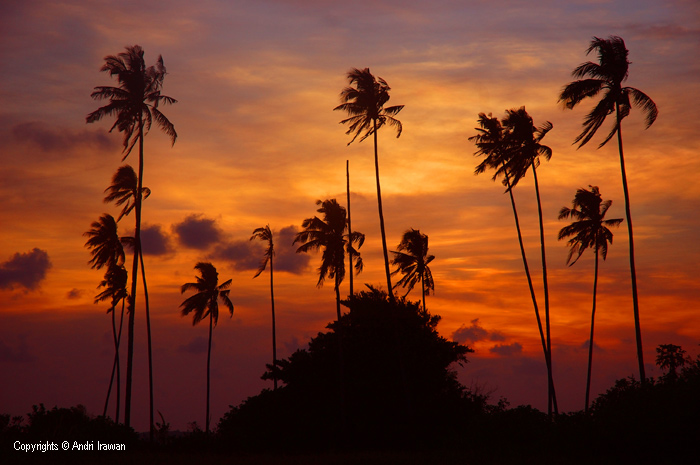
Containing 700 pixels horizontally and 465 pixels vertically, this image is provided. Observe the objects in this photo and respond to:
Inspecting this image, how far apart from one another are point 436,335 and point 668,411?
22.3 meters

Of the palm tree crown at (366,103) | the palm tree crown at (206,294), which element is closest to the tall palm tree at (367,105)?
the palm tree crown at (366,103)

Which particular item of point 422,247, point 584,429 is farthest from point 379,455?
Answer: point 422,247

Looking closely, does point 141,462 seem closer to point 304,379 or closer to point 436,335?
point 304,379

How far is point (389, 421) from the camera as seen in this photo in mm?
40594

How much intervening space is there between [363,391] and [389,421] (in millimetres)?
2708

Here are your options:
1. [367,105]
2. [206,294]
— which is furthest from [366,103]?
[206,294]

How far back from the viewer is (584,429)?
1144 inches

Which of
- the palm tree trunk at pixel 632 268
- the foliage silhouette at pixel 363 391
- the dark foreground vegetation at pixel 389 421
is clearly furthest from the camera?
the foliage silhouette at pixel 363 391

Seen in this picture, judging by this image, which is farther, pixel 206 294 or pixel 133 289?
pixel 206 294

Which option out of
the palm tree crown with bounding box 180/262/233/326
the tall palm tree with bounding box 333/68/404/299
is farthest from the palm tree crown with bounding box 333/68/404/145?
the palm tree crown with bounding box 180/262/233/326

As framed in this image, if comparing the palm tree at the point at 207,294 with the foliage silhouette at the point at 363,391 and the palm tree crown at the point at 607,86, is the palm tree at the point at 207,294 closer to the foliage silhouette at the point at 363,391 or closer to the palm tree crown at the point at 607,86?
the foliage silhouette at the point at 363,391

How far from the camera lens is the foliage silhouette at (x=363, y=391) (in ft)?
134

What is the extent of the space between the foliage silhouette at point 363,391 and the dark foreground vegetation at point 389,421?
0.08m

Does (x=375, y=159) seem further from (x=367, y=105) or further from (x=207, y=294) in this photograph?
(x=207, y=294)
